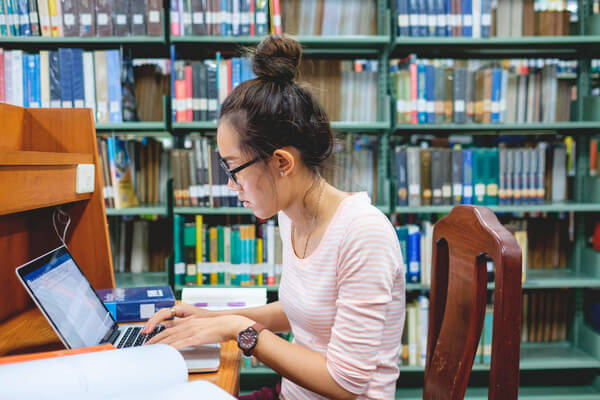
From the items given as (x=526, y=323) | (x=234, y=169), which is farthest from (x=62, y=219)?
(x=526, y=323)

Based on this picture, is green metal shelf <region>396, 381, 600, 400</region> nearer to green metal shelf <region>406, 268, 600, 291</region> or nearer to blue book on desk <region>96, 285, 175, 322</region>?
Answer: green metal shelf <region>406, 268, 600, 291</region>

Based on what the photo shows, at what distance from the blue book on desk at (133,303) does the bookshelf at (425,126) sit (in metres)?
0.93

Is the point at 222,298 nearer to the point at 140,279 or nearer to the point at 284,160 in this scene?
the point at 284,160

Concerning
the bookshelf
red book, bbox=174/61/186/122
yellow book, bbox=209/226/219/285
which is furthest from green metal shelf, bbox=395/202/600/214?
red book, bbox=174/61/186/122

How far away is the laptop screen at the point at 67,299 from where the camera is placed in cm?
77

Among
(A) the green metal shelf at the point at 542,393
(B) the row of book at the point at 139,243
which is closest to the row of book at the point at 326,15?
(B) the row of book at the point at 139,243

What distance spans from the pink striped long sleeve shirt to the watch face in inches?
4.5

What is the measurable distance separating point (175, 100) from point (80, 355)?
64.7 inches

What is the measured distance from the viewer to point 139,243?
2.19m

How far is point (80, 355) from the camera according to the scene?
532 millimetres

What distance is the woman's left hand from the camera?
0.81 metres

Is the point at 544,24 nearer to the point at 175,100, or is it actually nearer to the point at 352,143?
the point at 352,143

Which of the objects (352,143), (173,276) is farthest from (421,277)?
(173,276)

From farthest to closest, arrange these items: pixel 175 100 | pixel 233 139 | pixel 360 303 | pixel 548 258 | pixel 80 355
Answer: pixel 548 258 < pixel 175 100 < pixel 233 139 < pixel 360 303 < pixel 80 355
